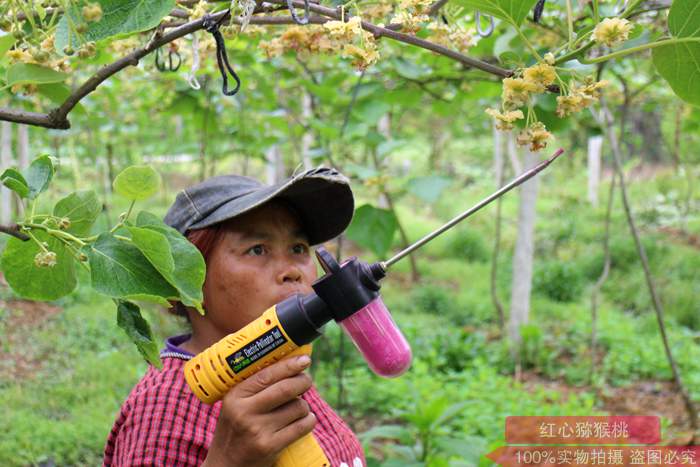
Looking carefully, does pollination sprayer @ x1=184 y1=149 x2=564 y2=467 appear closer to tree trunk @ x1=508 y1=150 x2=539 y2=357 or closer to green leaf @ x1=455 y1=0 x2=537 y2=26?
green leaf @ x1=455 y1=0 x2=537 y2=26

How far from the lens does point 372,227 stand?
2.12m

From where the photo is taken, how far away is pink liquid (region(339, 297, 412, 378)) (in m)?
0.91

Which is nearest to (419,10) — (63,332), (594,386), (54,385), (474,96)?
(474,96)

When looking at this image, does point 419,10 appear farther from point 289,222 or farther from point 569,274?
point 569,274

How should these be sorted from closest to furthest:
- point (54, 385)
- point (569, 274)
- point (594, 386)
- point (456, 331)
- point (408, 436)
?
point (408, 436) → point (54, 385) → point (594, 386) → point (456, 331) → point (569, 274)

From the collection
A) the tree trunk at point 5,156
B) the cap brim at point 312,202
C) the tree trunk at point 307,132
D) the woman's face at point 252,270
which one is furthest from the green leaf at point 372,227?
the tree trunk at point 5,156

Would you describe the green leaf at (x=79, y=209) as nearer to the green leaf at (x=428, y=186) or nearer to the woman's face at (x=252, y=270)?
the woman's face at (x=252, y=270)

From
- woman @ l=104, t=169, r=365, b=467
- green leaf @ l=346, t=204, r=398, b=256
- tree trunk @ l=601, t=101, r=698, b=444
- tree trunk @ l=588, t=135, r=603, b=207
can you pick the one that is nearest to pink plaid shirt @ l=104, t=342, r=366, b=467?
woman @ l=104, t=169, r=365, b=467

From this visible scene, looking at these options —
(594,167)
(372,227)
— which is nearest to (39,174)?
(372,227)

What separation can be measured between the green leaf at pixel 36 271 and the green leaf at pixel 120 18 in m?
0.22

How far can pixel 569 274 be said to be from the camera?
248 inches

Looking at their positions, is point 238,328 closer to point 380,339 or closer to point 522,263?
point 380,339

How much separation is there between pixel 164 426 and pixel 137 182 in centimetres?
41

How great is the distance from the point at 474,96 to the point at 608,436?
1.40 metres
